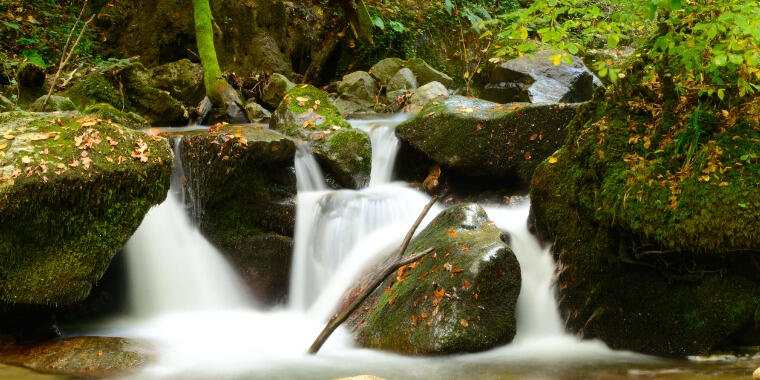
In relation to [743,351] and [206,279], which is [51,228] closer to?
[206,279]

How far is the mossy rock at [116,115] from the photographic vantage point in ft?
24.9

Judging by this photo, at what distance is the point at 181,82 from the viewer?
1066cm

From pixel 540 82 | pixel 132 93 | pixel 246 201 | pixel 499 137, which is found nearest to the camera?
pixel 246 201

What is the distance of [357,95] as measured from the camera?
39.2 ft

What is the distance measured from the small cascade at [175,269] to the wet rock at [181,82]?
4655 millimetres

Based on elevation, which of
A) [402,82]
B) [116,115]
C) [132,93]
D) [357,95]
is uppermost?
[132,93]

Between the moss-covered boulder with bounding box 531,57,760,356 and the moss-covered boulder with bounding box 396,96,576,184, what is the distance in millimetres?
2318

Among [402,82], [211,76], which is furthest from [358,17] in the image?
[211,76]

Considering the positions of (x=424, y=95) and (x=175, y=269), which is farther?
(x=424, y=95)

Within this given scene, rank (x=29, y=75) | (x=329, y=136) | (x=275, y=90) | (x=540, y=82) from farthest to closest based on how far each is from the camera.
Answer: (x=275, y=90) < (x=540, y=82) < (x=29, y=75) < (x=329, y=136)

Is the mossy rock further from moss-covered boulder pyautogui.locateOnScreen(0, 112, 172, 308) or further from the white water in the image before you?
moss-covered boulder pyautogui.locateOnScreen(0, 112, 172, 308)

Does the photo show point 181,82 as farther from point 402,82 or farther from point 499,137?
point 499,137

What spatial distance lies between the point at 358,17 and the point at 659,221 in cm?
1076

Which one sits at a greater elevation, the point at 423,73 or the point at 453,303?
the point at 423,73
